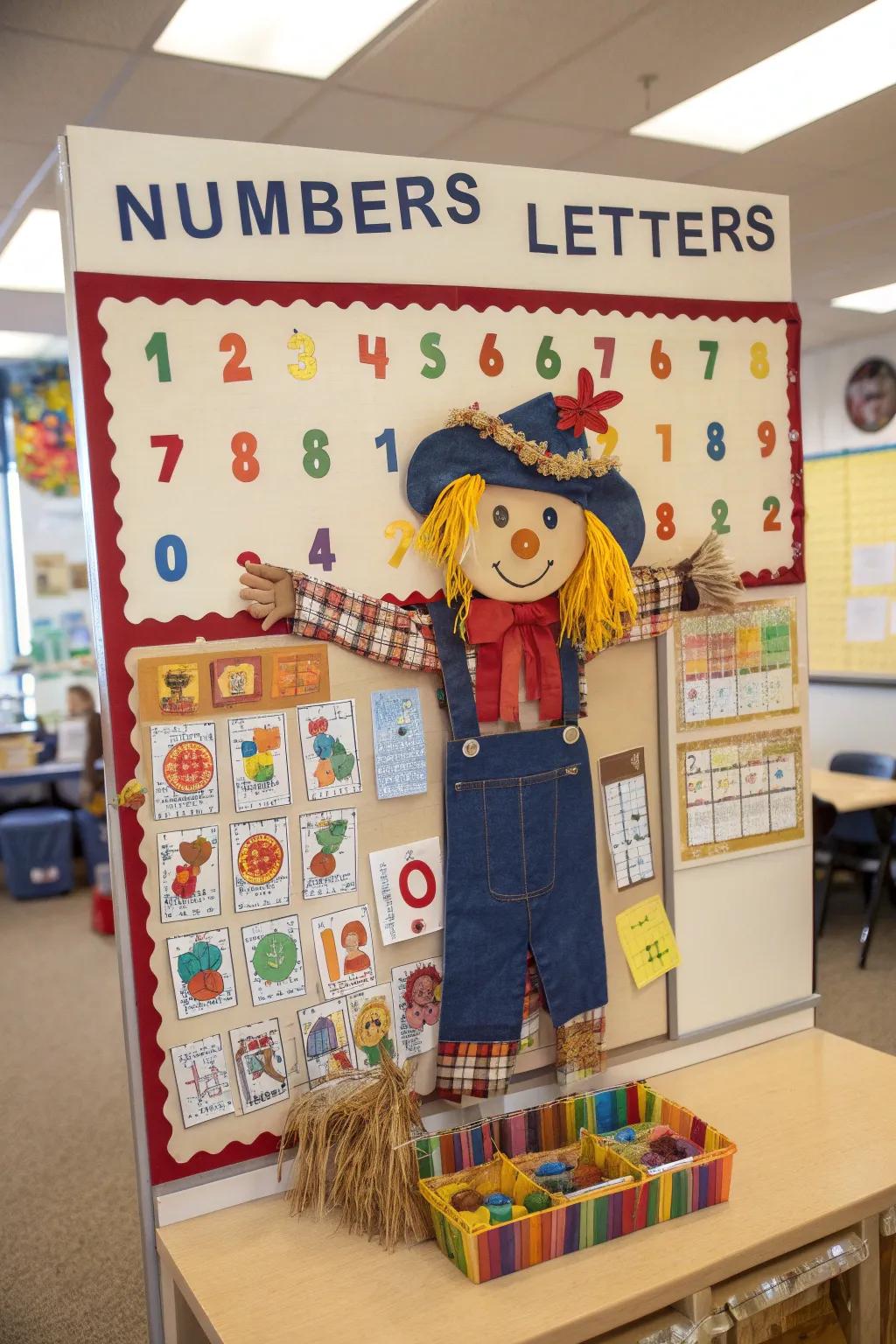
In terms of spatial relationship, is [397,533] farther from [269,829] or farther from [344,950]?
[344,950]

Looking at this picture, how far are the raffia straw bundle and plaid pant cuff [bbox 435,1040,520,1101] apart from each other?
0.37 feet

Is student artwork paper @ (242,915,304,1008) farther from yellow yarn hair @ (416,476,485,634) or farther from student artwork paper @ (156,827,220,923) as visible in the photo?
yellow yarn hair @ (416,476,485,634)

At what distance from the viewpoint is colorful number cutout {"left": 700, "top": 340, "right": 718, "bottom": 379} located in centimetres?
202

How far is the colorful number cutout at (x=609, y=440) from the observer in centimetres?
191

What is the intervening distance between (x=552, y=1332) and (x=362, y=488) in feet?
3.86

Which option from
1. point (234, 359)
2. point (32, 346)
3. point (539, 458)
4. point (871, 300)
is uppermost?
point (32, 346)

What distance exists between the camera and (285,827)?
1.68m

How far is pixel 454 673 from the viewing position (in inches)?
68.8

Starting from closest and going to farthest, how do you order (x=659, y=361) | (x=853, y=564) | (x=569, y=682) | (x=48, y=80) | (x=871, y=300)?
1. (x=569, y=682)
2. (x=659, y=361)
3. (x=48, y=80)
4. (x=871, y=300)
5. (x=853, y=564)

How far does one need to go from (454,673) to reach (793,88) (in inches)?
111

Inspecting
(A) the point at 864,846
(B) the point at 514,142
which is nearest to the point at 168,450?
(B) the point at 514,142

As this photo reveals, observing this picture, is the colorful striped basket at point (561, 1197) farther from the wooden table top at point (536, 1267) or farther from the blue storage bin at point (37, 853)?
the blue storage bin at point (37, 853)

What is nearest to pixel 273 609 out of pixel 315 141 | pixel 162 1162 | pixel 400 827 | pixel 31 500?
pixel 400 827

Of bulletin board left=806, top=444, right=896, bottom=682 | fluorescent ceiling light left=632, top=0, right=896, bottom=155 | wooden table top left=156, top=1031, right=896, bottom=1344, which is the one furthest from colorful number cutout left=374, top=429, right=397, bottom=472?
bulletin board left=806, top=444, right=896, bottom=682
